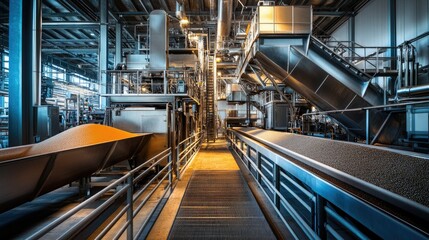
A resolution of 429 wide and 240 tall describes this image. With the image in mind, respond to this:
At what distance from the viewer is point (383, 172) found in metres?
1.39

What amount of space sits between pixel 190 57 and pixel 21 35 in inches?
209

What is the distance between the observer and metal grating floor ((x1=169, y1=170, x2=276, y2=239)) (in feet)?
8.22

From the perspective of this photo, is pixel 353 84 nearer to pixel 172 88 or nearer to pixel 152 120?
pixel 172 88

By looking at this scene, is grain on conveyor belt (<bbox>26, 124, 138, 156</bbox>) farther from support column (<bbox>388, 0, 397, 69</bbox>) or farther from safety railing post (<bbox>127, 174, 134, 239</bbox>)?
support column (<bbox>388, 0, 397, 69</bbox>)

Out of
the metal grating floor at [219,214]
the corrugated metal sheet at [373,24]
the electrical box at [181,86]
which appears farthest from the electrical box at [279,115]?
the metal grating floor at [219,214]

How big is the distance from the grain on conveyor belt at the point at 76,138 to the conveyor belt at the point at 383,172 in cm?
321

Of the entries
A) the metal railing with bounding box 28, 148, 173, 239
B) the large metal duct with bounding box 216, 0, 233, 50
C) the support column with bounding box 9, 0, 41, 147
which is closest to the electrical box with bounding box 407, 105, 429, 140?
the large metal duct with bounding box 216, 0, 233, 50

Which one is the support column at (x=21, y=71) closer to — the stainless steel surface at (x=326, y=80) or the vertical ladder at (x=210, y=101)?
the stainless steel surface at (x=326, y=80)

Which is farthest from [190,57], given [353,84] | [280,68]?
[353,84]

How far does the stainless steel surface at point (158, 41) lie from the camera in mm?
6098

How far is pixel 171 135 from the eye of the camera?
5.03 m

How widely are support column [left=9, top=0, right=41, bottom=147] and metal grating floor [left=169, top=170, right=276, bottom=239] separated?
4.65 meters

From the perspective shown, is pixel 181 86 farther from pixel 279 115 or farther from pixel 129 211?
pixel 279 115

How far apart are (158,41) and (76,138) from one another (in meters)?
3.92
